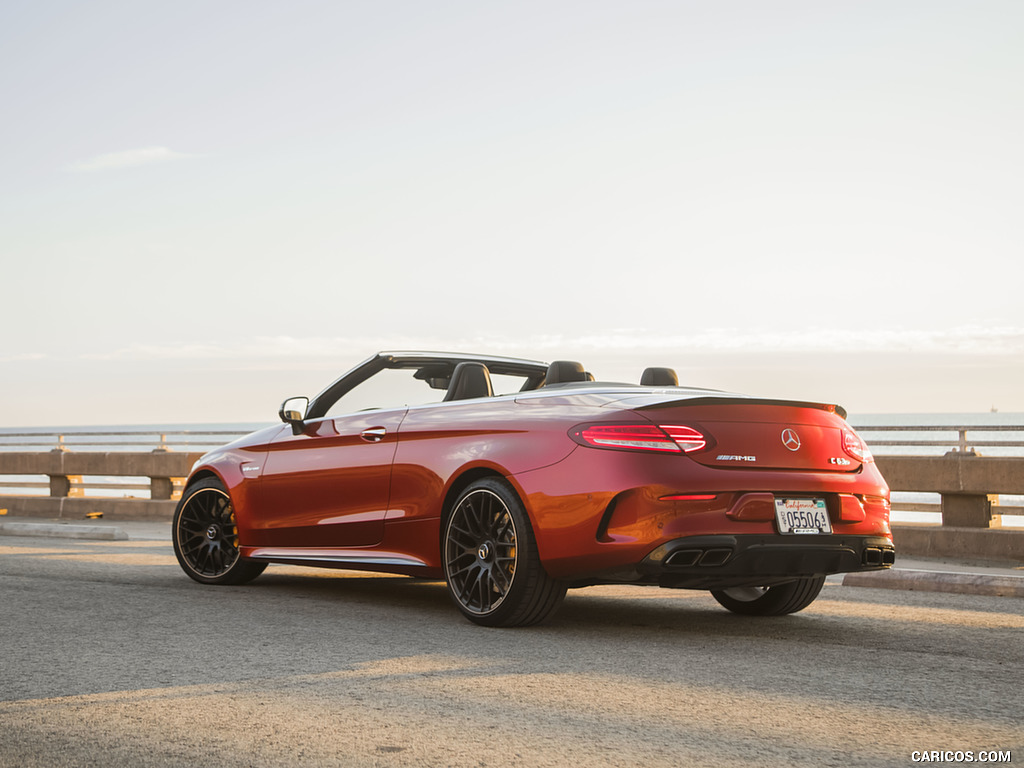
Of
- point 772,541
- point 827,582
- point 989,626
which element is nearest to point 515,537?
point 772,541

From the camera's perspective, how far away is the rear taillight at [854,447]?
627 centimetres

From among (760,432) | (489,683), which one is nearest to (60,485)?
(760,432)

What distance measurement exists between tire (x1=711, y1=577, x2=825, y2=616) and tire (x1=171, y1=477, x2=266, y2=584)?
3.38 meters

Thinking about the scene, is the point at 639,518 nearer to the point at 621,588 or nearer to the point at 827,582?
the point at 621,588

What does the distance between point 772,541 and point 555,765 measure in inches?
101

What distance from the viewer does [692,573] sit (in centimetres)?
570

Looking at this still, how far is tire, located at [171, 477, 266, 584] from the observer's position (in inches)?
332

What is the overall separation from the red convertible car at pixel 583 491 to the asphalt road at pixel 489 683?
338 millimetres

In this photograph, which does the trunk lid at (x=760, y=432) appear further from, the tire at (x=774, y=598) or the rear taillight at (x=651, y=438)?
the tire at (x=774, y=598)

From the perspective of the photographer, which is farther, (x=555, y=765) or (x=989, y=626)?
(x=989, y=626)

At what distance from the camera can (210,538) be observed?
337 inches

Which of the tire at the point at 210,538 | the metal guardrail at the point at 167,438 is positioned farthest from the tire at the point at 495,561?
the metal guardrail at the point at 167,438

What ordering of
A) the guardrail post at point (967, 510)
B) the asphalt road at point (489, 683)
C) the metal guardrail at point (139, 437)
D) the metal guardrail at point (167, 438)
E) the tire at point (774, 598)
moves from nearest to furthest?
the asphalt road at point (489, 683) < the tire at point (774, 598) < the guardrail post at point (967, 510) < the metal guardrail at point (167, 438) < the metal guardrail at point (139, 437)

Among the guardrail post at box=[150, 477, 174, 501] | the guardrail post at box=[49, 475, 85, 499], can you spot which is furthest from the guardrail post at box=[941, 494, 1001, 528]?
the guardrail post at box=[49, 475, 85, 499]
